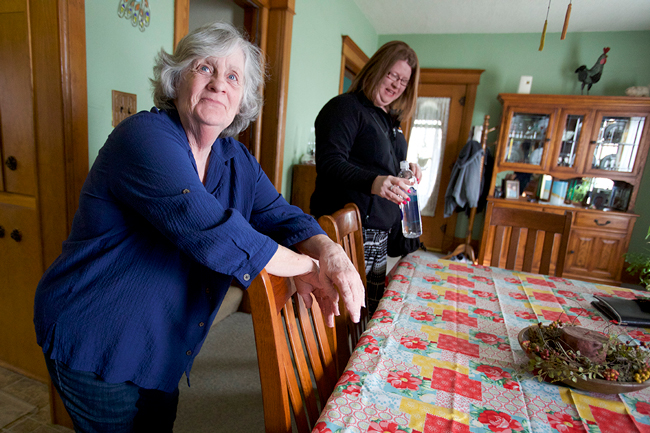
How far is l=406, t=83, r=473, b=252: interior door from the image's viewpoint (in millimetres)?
4469

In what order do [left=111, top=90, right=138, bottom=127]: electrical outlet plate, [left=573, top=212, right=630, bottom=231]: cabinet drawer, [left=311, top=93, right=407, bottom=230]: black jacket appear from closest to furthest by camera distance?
1. [left=111, top=90, right=138, bottom=127]: electrical outlet plate
2. [left=311, top=93, right=407, bottom=230]: black jacket
3. [left=573, top=212, right=630, bottom=231]: cabinet drawer

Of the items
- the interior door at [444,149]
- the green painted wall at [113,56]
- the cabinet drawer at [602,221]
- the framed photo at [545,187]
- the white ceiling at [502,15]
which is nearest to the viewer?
the green painted wall at [113,56]

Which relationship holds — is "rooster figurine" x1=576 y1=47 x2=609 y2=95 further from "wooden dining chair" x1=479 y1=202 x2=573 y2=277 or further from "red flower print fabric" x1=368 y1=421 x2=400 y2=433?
"red flower print fabric" x1=368 y1=421 x2=400 y2=433

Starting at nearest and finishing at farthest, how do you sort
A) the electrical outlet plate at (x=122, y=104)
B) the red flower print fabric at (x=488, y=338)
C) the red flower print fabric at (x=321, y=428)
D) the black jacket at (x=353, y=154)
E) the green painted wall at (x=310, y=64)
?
the red flower print fabric at (x=321, y=428) < the red flower print fabric at (x=488, y=338) < the electrical outlet plate at (x=122, y=104) < the black jacket at (x=353, y=154) < the green painted wall at (x=310, y=64)

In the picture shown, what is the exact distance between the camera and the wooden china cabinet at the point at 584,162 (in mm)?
3670

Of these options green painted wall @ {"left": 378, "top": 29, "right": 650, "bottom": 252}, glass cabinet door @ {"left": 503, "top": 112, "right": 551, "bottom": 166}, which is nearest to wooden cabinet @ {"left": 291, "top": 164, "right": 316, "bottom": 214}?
glass cabinet door @ {"left": 503, "top": 112, "right": 551, "bottom": 166}

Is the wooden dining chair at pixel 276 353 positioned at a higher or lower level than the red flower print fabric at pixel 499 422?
higher

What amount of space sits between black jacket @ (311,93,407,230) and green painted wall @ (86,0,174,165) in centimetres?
70

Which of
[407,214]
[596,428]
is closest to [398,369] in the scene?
[596,428]

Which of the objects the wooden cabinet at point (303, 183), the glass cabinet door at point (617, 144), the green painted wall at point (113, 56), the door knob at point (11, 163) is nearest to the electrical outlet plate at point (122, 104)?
the green painted wall at point (113, 56)

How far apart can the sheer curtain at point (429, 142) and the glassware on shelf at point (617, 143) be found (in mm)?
1586

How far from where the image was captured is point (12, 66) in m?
1.24

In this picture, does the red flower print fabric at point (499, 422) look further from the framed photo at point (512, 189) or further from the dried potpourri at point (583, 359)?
the framed photo at point (512, 189)

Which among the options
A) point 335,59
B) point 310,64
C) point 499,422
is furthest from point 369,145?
point 335,59
